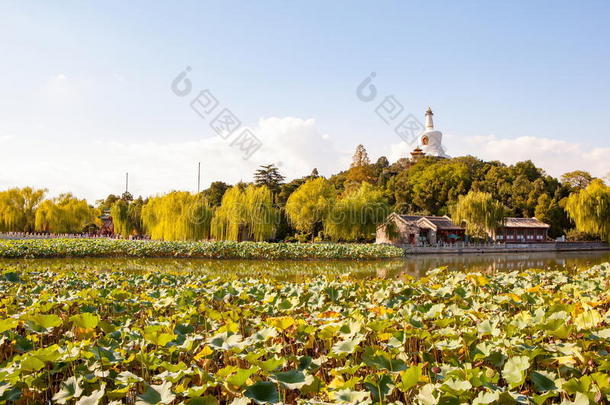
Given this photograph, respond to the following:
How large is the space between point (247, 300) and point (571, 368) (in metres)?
3.53

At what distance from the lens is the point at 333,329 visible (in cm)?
323

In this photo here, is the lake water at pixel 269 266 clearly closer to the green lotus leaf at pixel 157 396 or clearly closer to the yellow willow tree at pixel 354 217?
the yellow willow tree at pixel 354 217

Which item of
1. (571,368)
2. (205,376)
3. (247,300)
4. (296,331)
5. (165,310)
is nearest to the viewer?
(205,376)

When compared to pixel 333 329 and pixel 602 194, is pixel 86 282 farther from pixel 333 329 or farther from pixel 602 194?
pixel 602 194

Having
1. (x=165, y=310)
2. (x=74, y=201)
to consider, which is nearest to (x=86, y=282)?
(x=165, y=310)

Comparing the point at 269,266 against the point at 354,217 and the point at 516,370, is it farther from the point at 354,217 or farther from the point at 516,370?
the point at 516,370

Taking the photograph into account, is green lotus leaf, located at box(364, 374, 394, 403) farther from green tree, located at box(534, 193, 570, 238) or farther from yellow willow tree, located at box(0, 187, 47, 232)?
A: yellow willow tree, located at box(0, 187, 47, 232)

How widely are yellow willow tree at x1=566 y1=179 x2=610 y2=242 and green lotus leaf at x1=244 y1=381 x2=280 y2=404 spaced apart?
113ft

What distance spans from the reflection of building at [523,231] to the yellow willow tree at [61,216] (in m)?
33.0

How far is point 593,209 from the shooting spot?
105 ft

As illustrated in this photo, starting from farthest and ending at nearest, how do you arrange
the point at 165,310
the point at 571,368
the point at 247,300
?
the point at 247,300, the point at 165,310, the point at 571,368

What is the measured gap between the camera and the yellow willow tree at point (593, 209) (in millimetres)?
31750

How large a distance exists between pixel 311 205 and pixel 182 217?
306 inches

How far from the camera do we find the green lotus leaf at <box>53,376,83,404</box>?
2.36 m
